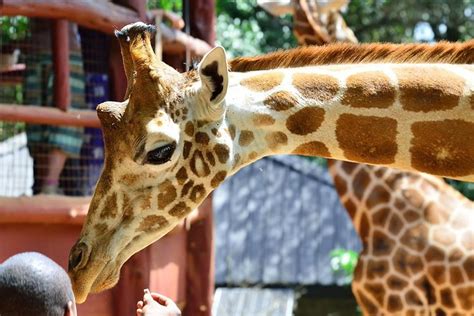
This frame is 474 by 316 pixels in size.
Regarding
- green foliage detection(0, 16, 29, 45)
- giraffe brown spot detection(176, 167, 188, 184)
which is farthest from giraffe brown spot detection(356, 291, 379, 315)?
giraffe brown spot detection(176, 167, 188, 184)

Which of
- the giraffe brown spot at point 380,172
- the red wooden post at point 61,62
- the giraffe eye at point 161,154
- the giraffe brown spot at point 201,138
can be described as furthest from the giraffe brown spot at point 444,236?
the giraffe eye at point 161,154

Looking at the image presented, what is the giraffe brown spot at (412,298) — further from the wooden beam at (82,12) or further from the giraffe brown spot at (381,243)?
the wooden beam at (82,12)

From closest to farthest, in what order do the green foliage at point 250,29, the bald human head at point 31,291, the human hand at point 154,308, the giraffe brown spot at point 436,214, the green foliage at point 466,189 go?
1. the bald human head at point 31,291
2. the human hand at point 154,308
3. the giraffe brown spot at point 436,214
4. the green foliage at point 466,189
5. the green foliage at point 250,29

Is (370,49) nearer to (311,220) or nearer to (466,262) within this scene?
(466,262)

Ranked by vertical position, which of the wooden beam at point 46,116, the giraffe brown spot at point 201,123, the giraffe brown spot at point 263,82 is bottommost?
the giraffe brown spot at point 201,123

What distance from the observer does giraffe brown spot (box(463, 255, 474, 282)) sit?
267 inches

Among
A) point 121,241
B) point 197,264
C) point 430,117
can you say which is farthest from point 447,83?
point 197,264

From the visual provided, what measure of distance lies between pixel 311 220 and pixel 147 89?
33.7 feet

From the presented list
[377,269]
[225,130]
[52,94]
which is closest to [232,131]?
[225,130]

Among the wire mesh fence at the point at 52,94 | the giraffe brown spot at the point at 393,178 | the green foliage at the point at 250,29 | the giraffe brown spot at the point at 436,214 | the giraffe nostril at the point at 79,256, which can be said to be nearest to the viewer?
the giraffe nostril at the point at 79,256

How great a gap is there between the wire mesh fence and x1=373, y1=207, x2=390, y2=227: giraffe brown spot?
1.97 meters

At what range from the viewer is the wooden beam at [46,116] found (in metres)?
5.95

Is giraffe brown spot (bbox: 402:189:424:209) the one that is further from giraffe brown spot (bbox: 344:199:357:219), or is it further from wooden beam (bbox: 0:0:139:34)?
wooden beam (bbox: 0:0:139:34)

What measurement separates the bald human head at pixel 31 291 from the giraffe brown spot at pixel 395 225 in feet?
14.2
